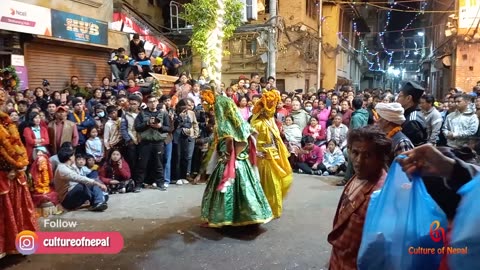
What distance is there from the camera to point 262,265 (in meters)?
4.21

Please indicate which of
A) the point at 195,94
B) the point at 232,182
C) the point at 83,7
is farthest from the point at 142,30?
the point at 232,182

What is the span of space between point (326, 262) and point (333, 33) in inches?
852

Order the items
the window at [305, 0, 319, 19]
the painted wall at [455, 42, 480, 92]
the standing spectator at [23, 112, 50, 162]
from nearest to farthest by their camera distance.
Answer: the standing spectator at [23, 112, 50, 162] → the painted wall at [455, 42, 480, 92] → the window at [305, 0, 319, 19]

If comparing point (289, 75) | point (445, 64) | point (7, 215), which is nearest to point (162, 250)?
point (7, 215)

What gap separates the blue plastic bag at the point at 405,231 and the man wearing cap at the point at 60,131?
249 inches

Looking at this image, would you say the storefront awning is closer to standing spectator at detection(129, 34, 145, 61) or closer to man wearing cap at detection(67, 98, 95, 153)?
standing spectator at detection(129, 34, 145, 61)

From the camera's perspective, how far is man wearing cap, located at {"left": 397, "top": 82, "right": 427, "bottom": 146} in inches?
129

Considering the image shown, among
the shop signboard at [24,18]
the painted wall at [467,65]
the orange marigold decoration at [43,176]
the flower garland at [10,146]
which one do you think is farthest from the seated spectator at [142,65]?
the painted wall at [467,65]

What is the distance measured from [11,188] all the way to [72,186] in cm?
185

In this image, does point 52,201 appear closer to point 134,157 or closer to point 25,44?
point 134,157

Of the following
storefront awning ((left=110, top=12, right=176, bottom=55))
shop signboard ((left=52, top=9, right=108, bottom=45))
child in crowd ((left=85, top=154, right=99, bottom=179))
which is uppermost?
storefront awning ((left=110, top=12, right=176, bottom=55))

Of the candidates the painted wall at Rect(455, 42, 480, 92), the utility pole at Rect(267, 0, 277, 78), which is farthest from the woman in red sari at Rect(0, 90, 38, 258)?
the painted wall at Rect(455, 42, 480, 92)

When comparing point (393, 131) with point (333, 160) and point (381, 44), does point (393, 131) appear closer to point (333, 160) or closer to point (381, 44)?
point (333, 160)

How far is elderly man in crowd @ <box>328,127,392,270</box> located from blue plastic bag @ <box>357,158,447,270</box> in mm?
461
